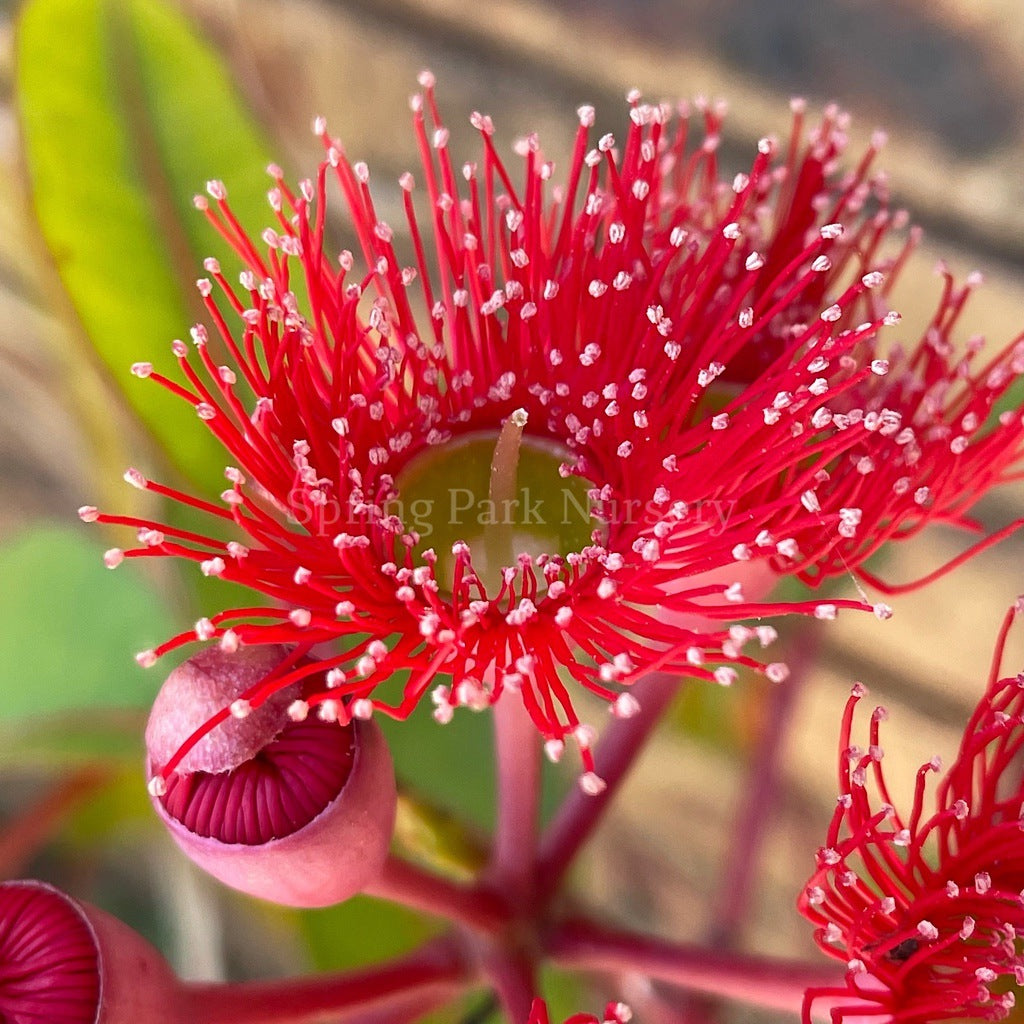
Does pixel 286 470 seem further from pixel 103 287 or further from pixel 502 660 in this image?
pixel 103 287

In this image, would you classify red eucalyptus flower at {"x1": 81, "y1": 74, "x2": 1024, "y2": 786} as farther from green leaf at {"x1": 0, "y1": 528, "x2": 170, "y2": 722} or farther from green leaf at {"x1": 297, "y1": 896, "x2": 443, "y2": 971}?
green leaf at {"x1": 297, "y1": 896, "x2": 443, "y2": 971}

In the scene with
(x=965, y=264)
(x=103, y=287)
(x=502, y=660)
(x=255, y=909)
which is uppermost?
(x=965, y=264)

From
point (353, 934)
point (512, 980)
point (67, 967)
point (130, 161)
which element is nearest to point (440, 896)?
point (512, 980)

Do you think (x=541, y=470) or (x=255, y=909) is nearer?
(x=541, y=470)

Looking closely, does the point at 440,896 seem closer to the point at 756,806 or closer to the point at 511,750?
the point at 511,750

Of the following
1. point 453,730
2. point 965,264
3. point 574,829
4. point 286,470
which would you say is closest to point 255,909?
point 453,730

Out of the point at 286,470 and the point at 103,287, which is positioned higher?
the point at 103,287

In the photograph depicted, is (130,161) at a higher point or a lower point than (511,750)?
higher
